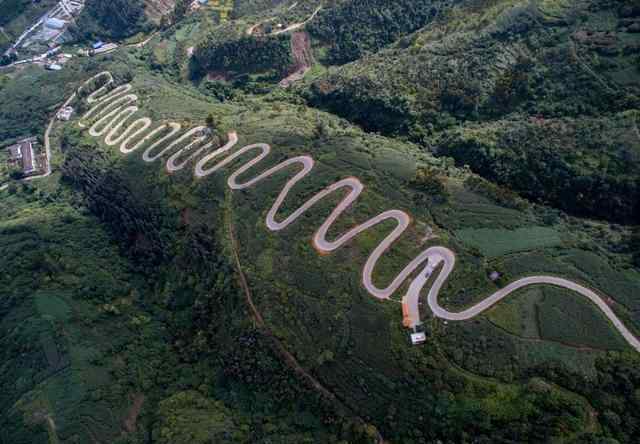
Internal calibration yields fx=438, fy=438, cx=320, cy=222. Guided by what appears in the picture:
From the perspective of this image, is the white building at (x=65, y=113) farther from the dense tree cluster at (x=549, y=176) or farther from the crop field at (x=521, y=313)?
the crop field at (x=521, y=313)

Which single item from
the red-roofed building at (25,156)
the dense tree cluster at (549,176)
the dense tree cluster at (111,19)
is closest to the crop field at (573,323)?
the dense tree cluster at (549,176)

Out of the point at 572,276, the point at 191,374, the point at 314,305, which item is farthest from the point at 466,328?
the point at 191,374

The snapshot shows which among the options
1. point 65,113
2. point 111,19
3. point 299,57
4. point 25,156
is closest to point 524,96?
point 299,57

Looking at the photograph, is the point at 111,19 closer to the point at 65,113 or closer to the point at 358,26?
the point at 65,113

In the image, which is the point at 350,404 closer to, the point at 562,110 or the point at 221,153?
the point at 221,153

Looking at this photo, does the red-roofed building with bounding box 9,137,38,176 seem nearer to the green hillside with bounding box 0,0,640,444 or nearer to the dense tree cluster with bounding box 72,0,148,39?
the green hillside with bounding box 0,0,640,444

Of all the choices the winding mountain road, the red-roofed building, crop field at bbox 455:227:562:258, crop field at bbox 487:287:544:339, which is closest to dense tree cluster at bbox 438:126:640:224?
crop field at bbox 455:227:562:258
